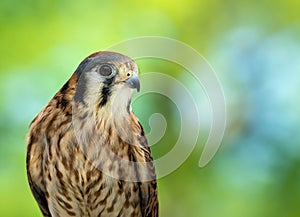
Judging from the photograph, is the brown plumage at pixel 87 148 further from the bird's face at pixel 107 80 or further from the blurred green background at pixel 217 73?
the blurred green background at pixel 217 73

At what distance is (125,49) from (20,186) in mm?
1176

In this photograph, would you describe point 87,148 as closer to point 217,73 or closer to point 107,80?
point 107,80

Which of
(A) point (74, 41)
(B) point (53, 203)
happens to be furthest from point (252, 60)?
(B) point (53, 203)

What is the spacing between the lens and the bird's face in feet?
7.68

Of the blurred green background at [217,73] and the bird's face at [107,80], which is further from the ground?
the blurred green background at [217,73]

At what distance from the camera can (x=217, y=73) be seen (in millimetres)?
4801

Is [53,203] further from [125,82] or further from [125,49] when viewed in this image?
[125,49]

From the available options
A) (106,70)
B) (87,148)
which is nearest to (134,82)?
(106,70)

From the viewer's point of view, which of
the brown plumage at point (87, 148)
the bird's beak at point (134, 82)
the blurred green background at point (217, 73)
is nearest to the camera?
the bird's beak at point (134, 82)

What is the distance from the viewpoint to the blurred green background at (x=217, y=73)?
170 inches

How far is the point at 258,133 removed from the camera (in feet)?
15.4

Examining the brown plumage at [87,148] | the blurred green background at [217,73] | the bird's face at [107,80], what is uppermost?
the blurred green background at [217,73]

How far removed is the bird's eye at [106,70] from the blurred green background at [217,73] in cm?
176

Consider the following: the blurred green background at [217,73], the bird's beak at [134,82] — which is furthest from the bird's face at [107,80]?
the blurred green background at [217,73]
